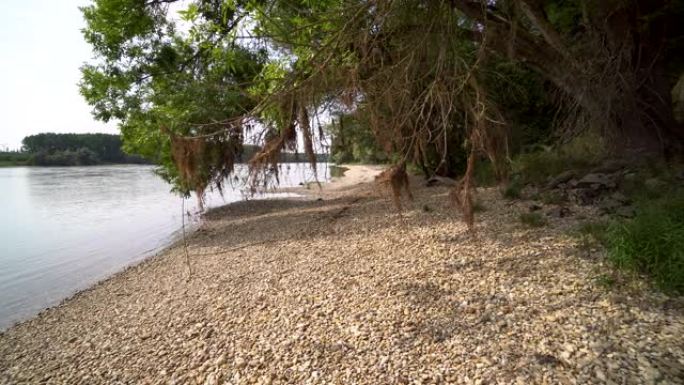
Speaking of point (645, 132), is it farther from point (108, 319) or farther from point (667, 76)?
point (108, 319)

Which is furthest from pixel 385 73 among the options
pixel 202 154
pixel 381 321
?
pixel 381 321

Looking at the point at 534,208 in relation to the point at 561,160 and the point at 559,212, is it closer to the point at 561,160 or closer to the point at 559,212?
the point at 559,212

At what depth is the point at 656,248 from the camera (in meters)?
3.43

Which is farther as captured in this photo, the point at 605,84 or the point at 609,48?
the point at 609,48

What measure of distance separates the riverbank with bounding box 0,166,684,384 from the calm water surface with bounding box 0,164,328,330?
4.66 feet

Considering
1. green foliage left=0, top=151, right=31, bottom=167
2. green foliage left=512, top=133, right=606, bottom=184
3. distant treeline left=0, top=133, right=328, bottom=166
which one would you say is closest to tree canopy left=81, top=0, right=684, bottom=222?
green foliage left=512, top=133, right=606, bottom=184

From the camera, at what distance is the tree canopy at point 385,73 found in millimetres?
3572

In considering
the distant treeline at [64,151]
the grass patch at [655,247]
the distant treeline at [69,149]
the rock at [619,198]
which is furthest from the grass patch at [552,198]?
the distant treeline at [69,149]

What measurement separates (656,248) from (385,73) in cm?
311

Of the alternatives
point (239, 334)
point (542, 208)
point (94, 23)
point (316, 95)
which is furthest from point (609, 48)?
point (94, 23)

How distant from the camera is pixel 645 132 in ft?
Answer: 23.2

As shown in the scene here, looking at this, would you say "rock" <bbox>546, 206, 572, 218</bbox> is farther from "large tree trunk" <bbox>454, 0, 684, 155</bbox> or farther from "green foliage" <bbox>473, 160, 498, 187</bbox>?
"green foliage" <bbox>473, 160, 498, 187</bbox>

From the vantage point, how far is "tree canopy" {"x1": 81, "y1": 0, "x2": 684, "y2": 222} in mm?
3572

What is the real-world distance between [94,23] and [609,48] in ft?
35.5
